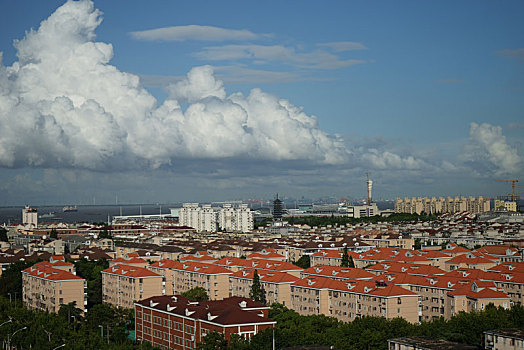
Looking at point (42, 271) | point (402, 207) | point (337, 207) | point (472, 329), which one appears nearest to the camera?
point (472, 329)

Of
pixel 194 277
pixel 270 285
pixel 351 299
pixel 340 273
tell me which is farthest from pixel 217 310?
pixel 194 277

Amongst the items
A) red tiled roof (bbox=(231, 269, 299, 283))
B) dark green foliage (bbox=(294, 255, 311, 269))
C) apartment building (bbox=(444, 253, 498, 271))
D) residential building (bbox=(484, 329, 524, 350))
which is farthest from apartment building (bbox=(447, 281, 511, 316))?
dark green foliage (bbox=(294, 255, 311, 269))

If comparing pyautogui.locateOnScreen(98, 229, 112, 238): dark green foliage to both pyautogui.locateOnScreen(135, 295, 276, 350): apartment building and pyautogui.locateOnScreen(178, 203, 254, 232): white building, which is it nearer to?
pyautogui.locateOnScreen(178, 203, 254, 232): white building

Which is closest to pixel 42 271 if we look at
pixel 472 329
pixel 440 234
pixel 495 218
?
pixel 472 329

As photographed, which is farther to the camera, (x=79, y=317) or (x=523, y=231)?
(x=523, y=231)

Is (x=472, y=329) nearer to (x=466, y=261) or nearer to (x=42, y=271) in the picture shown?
(x=466, y=261)

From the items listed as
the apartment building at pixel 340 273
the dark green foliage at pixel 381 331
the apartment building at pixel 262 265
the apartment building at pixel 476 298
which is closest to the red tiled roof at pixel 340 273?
the apartment building at pixel 340 273
